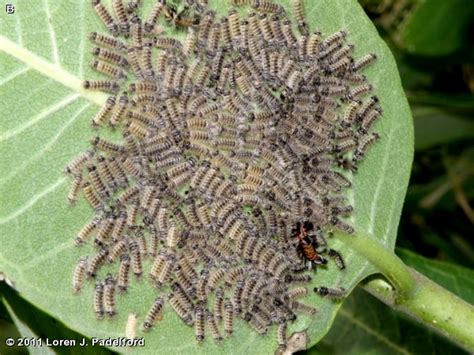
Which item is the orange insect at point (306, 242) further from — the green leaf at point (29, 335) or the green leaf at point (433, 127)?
the green leaf at point (433, 127)

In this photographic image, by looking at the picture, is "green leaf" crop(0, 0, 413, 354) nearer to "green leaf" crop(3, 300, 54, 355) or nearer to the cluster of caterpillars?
the cluster of caterpillars

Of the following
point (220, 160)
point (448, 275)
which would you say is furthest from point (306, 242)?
point (448, 275)

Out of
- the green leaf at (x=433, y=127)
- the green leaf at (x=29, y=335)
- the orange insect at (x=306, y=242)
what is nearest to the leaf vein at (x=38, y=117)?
the green leaf at (x=29, y=335)

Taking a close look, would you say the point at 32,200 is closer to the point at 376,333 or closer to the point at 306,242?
the point at 306,242

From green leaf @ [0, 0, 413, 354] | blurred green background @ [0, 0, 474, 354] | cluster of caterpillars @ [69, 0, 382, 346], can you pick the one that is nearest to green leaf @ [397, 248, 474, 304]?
blurred green background @ [0, 0, 474, 354]

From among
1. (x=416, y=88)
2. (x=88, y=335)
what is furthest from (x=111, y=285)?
(x=416, y=88)

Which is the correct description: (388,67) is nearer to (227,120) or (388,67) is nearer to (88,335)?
(227,120)
